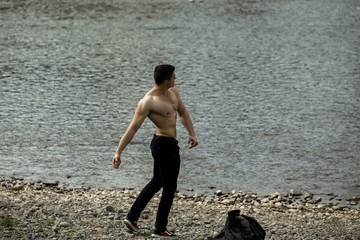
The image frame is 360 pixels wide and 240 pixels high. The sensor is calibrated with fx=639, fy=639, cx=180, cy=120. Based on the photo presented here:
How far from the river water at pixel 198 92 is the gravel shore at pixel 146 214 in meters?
0.66

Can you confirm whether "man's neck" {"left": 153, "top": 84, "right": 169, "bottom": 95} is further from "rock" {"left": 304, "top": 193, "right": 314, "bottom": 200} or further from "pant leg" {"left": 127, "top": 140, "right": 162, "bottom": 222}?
"rock" {"left": 304, "top": 193, "right": 314, "bottom": 200}

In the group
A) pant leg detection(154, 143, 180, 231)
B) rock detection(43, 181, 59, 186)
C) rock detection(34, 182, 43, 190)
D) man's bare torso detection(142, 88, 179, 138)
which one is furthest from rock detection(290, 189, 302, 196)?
rock detection(34, 182, 43, 190)

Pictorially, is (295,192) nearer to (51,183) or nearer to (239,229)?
(239,229)

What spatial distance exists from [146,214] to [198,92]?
948 centimetres

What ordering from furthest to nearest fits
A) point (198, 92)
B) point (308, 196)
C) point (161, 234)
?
point (198, 92), point (308, 196), point (161, 234)

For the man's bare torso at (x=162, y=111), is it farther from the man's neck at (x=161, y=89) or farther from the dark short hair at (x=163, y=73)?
the dark short hair at (x=163, y=73)

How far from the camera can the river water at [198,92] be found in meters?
13.1

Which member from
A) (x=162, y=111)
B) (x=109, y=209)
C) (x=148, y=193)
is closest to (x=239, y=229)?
(x=148, y=193)

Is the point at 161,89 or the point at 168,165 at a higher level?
the point at 161,89

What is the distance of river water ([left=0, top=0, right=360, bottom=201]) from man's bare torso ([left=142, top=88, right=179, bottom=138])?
3977 millimetres

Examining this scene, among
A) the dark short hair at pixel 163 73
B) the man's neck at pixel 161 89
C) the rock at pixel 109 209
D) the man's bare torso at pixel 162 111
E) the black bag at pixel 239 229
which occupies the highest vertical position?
the dark short hair at pixel 163 73

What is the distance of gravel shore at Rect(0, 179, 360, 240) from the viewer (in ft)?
28.6

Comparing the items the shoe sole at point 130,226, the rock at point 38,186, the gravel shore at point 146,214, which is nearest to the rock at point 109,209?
the gravel shore at point 146,214

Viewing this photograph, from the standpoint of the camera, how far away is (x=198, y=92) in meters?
18.8
